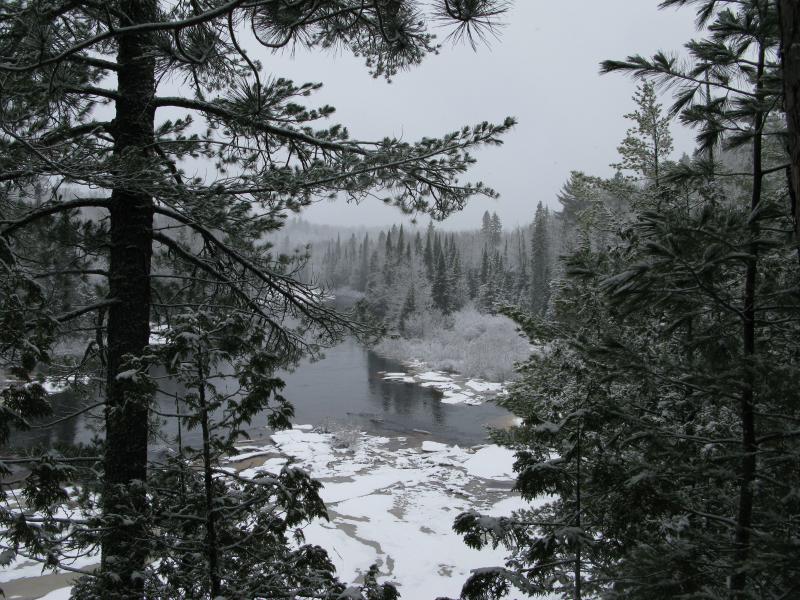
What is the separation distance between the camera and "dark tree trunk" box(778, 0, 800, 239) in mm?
1909

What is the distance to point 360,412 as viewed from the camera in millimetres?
21406

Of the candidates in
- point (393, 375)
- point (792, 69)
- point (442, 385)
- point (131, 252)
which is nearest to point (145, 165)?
point (131, 252)

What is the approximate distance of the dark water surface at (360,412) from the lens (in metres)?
15.9

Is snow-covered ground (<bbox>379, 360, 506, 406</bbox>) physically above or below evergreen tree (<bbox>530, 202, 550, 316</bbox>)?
below

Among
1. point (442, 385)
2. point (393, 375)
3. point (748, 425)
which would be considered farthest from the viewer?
point (393, 375)

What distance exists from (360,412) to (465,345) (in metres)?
17.9

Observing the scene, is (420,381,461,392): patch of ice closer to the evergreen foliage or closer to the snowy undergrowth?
the snowy undergrowth

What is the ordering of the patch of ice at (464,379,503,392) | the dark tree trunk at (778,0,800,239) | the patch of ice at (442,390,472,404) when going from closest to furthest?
the dark tree trunk at (778,0,800,239) < the patch of ice at (442,390,472,404) < the patch of ice at (464,379,503,392)

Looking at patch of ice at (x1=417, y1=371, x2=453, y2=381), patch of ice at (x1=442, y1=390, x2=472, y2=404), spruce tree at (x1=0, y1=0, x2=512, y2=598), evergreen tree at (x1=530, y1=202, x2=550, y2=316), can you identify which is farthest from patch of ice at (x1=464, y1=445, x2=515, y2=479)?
evergreen tree at (x1=530, y1=202, x2=550, y2=316)

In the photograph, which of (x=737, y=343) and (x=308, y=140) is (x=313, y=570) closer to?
(x=737, y=343)

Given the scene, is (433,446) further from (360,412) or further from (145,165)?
(145,165)

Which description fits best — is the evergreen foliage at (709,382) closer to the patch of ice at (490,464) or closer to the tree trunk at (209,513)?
the tree trunk at (209,513)

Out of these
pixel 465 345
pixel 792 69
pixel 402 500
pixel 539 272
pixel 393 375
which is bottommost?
pixel 402 500

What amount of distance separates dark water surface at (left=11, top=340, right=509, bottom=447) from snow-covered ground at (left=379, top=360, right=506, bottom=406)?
632 millimetres
